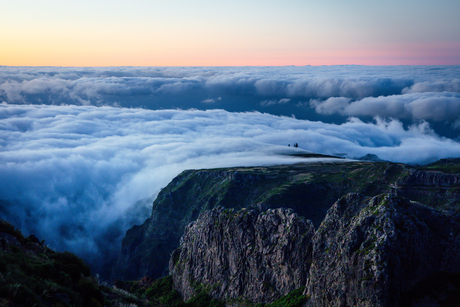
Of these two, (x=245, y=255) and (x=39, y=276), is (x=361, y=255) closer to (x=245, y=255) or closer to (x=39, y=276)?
(x=39, y=276)

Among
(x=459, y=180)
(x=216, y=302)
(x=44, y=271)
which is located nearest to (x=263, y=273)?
(x=216, y=302)

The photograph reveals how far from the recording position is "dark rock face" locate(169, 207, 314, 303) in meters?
82.7

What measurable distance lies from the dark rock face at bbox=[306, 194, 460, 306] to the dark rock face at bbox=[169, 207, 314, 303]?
63.4 ft

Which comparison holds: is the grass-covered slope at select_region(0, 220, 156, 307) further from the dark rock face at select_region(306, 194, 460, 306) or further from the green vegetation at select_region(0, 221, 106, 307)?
the dark rock face at select_region(306, 194, 460, 306)

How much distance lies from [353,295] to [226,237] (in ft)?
175

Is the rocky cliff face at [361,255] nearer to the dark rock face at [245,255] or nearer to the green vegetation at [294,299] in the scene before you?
the dark rock face at [245,255]

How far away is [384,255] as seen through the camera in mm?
52406

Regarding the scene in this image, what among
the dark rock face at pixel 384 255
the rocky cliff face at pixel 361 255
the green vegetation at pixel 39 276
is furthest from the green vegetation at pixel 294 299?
the green vegetation at pixel 39 276

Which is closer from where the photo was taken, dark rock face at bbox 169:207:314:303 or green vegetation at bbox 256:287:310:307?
green vegetation at bbox 256:287:310:307

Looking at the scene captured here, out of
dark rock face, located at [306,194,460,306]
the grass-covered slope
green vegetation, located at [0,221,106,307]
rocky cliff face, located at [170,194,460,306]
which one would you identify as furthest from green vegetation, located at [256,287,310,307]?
green vegetation, located at [0,221,106,307]

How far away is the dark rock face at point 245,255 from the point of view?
82.7m

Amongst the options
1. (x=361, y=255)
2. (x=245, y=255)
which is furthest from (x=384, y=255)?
(x=245, y=255)

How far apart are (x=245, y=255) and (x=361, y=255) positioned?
46.2 metres

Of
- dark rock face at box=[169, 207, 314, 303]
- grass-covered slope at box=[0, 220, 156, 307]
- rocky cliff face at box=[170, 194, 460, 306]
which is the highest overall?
grass-covered slope at box=[0, 220, 156, 307]
